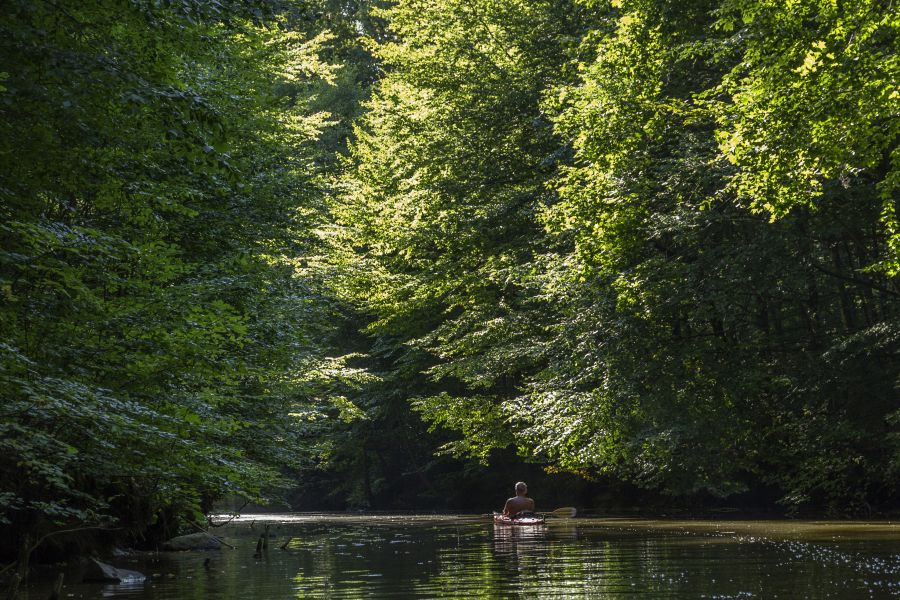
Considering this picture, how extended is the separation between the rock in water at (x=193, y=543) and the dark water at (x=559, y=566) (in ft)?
2.03

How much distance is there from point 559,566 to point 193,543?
10458 millimetres

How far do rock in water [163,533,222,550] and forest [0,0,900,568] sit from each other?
35 centimetres

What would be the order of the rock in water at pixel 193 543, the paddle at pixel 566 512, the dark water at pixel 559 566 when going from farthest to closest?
the paddle at pixel 566 512
the rock in water at pixel 193 543
the dark water at pixel 559 566

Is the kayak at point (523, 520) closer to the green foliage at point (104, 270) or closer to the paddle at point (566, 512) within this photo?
the paddle at point (566, 512)

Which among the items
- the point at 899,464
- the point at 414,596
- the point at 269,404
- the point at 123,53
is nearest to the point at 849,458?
the point at 899,464

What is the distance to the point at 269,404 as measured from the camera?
2627 centimetres

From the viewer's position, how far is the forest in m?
12.9

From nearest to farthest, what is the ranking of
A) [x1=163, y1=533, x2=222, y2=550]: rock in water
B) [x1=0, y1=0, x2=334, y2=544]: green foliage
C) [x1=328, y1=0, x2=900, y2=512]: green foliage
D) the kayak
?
[x1=0, y1=0, x2=334, y2=544]: green foliage
[x1=328, y1=0, x2=900, y2=512]: green foliage
[x1=163, y1=533, x2=222, y2=550]: rock in water
the kayak

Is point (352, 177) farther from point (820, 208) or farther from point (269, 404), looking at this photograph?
point (820, 208)

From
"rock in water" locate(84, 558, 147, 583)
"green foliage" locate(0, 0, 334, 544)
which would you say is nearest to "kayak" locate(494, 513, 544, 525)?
"green foliage" locate(0, 0, 334, 544)

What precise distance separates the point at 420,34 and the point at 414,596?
23.9 metres

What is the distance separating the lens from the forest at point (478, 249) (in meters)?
12.9

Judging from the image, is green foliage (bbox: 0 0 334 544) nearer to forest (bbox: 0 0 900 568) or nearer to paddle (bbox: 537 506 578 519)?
forest (bbox: 0 0 900 568)

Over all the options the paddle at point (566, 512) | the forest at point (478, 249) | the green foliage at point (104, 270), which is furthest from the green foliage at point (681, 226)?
the green foliage at point (104, 270)
